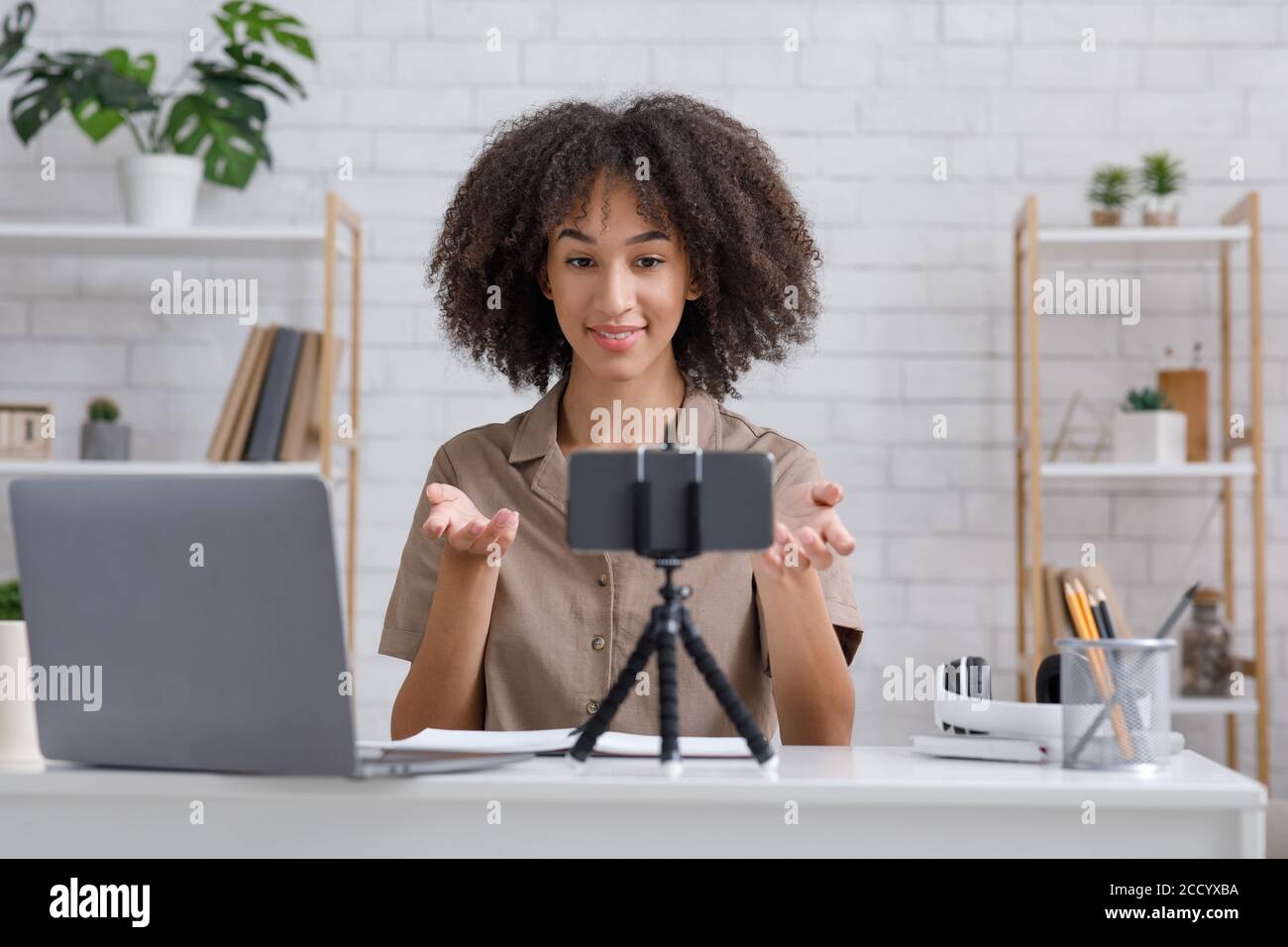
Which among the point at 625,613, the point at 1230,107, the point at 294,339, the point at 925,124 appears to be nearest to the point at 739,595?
the point at 625,613

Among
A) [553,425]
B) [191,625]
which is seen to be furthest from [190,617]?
[553,425]

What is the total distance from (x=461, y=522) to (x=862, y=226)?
1.94 meters

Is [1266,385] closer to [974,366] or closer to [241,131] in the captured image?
[974,366]

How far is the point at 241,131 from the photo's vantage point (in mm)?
2748

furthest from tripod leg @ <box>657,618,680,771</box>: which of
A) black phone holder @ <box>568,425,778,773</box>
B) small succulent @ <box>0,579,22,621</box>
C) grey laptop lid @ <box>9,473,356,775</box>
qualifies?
small succulent @ <box>0,579,22,621</box>

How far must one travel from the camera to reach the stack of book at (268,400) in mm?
2705

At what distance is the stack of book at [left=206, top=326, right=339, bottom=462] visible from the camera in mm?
2705

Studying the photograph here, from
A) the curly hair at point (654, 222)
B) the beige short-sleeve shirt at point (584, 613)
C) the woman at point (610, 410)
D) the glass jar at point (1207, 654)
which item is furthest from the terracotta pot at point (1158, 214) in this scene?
the beige short-sleeve shirt at point (584, 613)

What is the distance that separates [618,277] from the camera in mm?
1495

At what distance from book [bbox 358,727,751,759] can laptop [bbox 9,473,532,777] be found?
0.07 m

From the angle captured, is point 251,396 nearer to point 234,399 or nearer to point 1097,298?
point 234,399

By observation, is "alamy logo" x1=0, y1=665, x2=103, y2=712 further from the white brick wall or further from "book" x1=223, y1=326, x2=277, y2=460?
the white brick wall

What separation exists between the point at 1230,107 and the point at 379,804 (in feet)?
8.61
